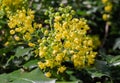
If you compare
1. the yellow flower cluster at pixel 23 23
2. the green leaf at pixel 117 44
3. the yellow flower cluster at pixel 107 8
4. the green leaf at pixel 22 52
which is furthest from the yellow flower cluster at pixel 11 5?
the yellow flower cluster at pixel 107 8

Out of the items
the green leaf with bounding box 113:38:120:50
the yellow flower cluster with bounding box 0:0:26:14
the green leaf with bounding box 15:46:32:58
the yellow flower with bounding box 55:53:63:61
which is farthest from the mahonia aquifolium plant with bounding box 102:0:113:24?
the yellow flower with bounding box 55:53:63:61

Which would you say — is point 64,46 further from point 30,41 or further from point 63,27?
point 30,41

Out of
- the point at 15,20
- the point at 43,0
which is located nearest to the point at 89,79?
the point at 15,20

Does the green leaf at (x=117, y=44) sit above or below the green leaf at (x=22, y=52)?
below

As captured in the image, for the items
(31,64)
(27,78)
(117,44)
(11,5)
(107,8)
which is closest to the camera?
(27,78)

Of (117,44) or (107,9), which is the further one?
(107,9)

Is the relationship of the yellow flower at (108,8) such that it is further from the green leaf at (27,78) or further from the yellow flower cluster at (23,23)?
the green leaf at (27,78)

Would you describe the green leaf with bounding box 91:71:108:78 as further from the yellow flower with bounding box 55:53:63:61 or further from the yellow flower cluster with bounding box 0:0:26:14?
the yellow flower cluster with bounding box 0:0:26:14

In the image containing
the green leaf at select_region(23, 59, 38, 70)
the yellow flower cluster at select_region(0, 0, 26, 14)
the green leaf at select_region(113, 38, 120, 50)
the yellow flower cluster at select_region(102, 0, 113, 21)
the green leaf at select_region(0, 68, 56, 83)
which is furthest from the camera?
the yellow flower cluster at select_region(102, 0, 113, 21)

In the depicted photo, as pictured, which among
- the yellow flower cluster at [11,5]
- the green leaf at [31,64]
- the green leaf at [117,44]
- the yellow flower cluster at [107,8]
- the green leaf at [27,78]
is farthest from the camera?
the yellow flower cluster at [107,8]

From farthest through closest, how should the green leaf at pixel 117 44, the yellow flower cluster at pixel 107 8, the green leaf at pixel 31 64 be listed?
the yellow flower cluster at pixel 107 8 < the green leaf at pixel 117 44 < the green leaf at pixel 31 64

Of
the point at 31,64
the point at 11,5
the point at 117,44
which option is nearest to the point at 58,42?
the point at 31,64

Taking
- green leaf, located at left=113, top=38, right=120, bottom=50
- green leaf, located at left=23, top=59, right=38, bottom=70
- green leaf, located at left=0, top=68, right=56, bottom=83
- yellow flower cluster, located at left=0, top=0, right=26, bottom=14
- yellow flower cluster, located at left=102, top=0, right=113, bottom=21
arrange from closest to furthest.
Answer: green leaf, located at left=0, top=68, right=56, bottom=83 < green leaf, located at left=23, top=59, right=38, bottom=70 < yellow flower cluster, located at left=0, top=0, right=26, bottom=14 < green leaf, located at left=113, top=38, right=120, bottom=50 < yellow flower cluster, located at left=102, top=0, right=113, bottom=21

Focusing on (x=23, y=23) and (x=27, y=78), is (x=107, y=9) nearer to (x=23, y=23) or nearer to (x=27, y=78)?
(x=23, y=23)
